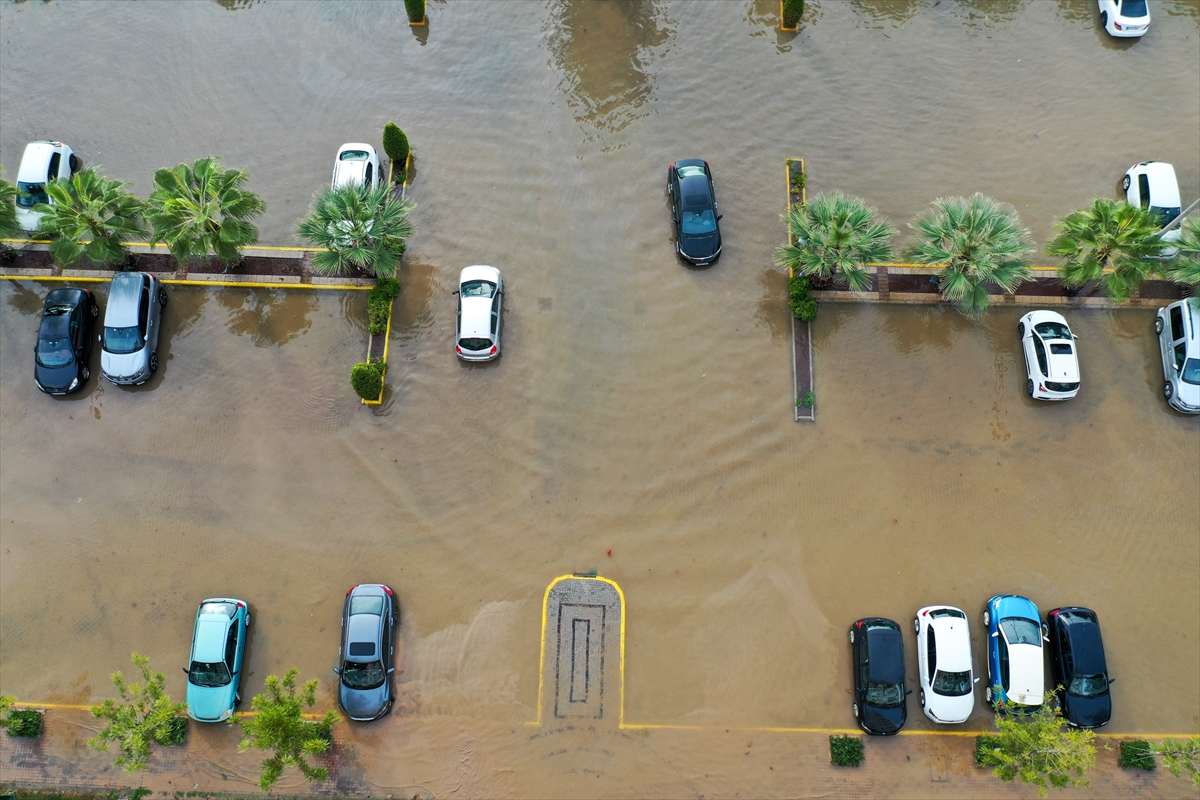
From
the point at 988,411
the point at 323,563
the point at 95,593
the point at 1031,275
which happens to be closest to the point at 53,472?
the point at 95,593

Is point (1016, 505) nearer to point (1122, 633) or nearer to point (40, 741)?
point (1122, 633)

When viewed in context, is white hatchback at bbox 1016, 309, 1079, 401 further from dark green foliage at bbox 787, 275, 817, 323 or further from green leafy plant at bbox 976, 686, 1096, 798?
green leafy plant at bbox 976, 686, 1096, 798

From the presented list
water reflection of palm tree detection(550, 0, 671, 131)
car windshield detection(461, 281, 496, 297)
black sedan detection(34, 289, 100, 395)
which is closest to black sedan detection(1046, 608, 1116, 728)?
car windshield detection(461, 281, 496, 297)

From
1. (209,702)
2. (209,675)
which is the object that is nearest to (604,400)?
(209,675)

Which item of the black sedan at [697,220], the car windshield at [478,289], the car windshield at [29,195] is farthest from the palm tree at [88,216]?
the black sedan at [697,220]

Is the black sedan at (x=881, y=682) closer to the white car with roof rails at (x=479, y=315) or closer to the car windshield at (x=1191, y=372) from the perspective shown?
the car windshield at (x=1191, y=372)

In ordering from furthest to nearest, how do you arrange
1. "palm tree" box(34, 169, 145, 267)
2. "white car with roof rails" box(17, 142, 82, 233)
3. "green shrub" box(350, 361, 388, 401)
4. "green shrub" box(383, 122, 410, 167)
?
"green shrub" box(383, 122, 410, 167)
"white car with roof rails" box(17, 142, 82, 233)
"green shrub" box(350, 361, 388, 401)
"palm tree" box(34, 169, 145, 267)

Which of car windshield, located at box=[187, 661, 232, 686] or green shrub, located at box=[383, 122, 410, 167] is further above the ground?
green shrub, located at box=[383, 122, 410, 167]
